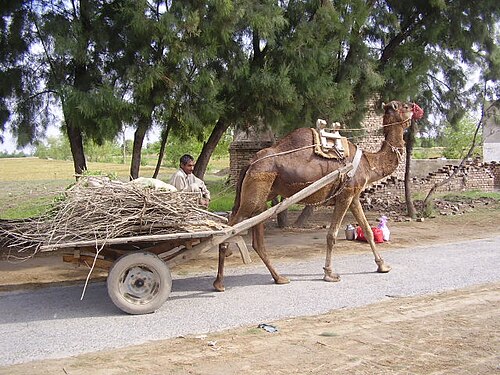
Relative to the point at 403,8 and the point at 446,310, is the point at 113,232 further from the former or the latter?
the point at 403,8

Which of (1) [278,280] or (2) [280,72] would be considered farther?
(2) [280,72]

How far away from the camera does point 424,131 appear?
17.3m

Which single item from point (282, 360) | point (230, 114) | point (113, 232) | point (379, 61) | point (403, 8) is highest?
point (403, 8)

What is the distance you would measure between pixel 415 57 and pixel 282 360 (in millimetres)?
10055

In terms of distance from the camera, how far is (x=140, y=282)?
23.1 feet

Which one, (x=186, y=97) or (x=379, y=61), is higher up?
(x=379, y=61)

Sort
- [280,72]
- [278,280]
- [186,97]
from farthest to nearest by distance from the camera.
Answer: [280,72], [186,97], [278,280]

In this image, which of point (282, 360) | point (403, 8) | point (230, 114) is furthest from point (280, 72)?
point (282, 360)

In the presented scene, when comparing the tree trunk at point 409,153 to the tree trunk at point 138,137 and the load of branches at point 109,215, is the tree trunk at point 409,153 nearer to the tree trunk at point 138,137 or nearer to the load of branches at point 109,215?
the tree trunk at point 138,137

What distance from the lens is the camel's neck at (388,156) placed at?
30.3 feet

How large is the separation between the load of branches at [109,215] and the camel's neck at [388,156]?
331cm

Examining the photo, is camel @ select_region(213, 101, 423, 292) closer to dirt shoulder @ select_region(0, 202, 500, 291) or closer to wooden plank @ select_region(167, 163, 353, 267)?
wooden plank @ select_region(167, 163, 353, 267)

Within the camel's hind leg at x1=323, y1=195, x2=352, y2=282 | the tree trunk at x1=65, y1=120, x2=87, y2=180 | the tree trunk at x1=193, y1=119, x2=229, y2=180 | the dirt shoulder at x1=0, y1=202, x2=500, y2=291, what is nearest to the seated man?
the dirt shoulder at x1=0, y1=202, x2=500, y2=291

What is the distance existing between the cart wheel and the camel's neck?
12.9 ft
